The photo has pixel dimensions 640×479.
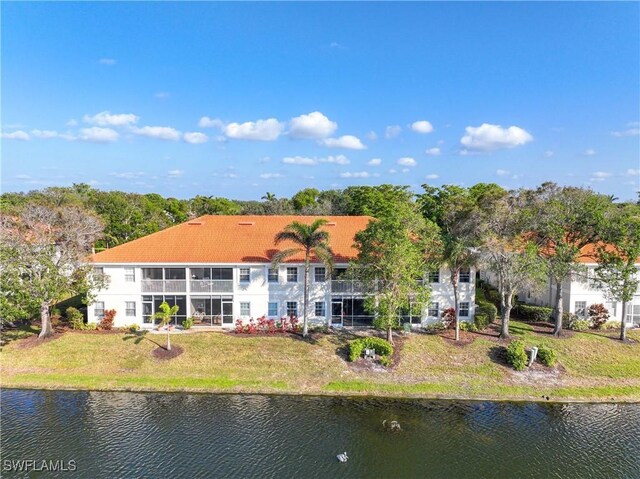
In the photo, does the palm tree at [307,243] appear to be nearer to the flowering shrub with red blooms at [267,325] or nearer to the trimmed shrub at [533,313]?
the flowering shrub with red blooms at [267,325]

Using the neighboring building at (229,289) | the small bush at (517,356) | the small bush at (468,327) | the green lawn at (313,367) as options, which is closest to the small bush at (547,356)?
the green lawn at (313,367)

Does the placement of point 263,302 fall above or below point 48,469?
above

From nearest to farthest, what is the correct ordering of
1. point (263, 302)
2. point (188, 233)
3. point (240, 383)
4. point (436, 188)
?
point (240, 383)
point (263, 302)
point (188, 233)
point (436, 188)

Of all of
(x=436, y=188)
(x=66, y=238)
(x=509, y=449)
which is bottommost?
(x=509, y=449)

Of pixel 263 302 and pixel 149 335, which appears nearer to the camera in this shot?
pixel 149 335

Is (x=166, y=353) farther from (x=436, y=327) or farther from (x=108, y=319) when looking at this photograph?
(x=436, y=327)

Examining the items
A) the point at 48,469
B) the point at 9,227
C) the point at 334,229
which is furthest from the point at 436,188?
the point at 48,469

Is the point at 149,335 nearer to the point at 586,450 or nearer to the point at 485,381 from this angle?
the point at 485,381
